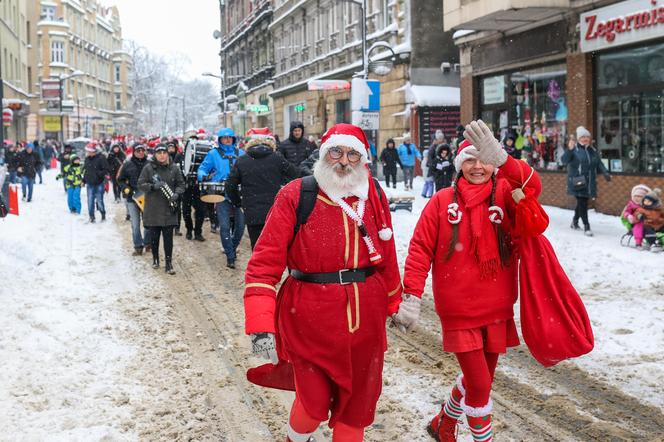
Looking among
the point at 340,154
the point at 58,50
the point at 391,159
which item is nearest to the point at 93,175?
the point at 391,159

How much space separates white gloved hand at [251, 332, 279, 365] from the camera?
11.5ft

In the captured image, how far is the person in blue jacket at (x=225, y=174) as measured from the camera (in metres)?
11.3

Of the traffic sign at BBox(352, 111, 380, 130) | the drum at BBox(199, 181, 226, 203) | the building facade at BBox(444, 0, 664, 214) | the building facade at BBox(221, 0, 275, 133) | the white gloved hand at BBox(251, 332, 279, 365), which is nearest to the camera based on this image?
the white gloved hand at BBox(251, 332, 279, 365)

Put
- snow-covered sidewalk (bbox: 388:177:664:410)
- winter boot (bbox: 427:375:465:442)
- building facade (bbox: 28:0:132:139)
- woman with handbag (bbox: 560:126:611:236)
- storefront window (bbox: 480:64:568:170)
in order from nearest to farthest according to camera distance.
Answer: winter boot (bbox: 427:375:465:442), snow-covered sidewalk (bbox: 388:177:664:410), woman with handbag (bbox: 560:126:611:236), storefront window (bbox: 480:64:568:170), building facade (bbox: 28:0:132:139)

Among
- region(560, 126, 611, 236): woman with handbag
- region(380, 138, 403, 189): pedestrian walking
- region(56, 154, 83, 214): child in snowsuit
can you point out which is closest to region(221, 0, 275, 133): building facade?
region(380, 138, 403, 189): pedestrian walking

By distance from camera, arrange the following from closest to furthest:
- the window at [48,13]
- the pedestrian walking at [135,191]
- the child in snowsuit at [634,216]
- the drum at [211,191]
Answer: the child in snowsuit at [634,216] < the drum at [211,191] < the pedestrian walking at [135,191] < the window at [48,13]

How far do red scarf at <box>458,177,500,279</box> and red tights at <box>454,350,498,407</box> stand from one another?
436 millimetres

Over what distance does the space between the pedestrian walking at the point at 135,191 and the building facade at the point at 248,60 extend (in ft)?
91.0

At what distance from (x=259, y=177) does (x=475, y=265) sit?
555cm

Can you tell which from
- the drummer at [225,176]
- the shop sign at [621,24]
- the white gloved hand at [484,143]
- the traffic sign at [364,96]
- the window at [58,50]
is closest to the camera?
the white gloved hand at [484,143]

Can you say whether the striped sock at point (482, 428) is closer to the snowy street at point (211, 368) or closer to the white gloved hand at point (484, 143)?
the snowy street at point (211, 368)

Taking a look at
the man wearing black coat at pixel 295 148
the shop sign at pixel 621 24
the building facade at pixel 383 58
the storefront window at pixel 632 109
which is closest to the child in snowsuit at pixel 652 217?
the storefront window at pixel 632 109

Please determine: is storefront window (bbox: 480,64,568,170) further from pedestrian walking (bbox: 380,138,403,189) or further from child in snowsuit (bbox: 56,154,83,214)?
child in snowsuit (bbox: 56,154,83,214)

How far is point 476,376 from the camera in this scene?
4082 millimetres
